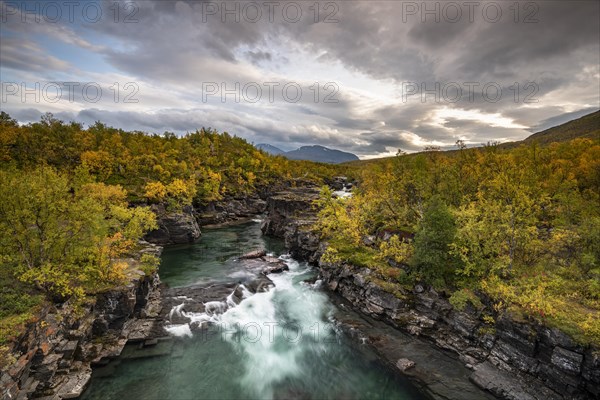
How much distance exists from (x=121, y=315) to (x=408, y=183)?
41146mm

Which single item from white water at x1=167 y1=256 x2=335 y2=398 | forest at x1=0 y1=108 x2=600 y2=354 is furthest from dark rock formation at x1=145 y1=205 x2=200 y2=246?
white water at x1=167 y1=256 x2=335 y2=398

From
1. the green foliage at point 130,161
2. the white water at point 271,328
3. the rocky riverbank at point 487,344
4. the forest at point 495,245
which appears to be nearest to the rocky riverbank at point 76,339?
the white water at point 271,328

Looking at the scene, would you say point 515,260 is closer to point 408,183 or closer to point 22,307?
point 408,183

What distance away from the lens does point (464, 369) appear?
22938mm

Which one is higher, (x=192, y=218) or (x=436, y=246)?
(x=436, y=246)

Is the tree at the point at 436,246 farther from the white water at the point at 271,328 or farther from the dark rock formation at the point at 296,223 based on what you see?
the dark rock formation at the point at 296,223

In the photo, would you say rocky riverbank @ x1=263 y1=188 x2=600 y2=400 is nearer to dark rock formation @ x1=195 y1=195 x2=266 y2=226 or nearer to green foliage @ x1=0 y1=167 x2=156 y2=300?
green foliage @ x1=0 y1=167 x2=156 y2=300

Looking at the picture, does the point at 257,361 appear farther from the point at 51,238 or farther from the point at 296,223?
the point at 296,223

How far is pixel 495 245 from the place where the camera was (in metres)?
27.0

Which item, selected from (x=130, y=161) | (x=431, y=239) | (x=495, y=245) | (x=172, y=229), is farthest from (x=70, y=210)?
(x=130, y=161)

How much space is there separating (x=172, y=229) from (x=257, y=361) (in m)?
40.5

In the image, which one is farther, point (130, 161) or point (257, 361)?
point (130, 161)

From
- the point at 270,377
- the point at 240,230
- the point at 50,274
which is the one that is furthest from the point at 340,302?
the point at 240,230

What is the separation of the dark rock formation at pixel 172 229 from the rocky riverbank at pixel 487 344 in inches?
1434
